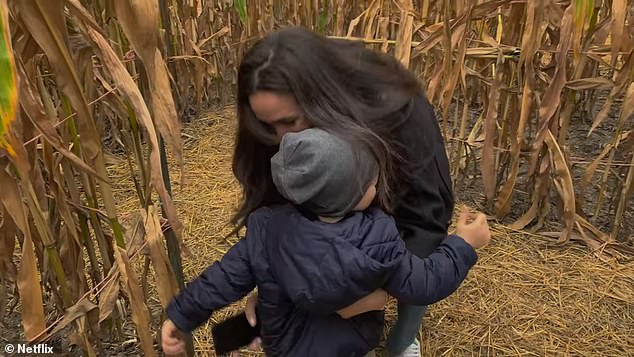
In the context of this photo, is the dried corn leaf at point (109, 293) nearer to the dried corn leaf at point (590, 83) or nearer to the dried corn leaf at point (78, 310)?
the dried corn leaf at point (78, 310)

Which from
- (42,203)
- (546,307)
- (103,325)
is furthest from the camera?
(546,307)

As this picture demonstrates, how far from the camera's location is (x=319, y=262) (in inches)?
28.7

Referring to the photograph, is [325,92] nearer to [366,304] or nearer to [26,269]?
[366,304]

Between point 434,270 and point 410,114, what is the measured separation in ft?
0.84

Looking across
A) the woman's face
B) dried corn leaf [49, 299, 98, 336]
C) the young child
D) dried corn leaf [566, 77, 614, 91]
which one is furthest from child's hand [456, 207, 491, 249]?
dried corn leaf [566, 77, 614, 91]

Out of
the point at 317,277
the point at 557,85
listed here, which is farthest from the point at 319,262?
the point at 557,85

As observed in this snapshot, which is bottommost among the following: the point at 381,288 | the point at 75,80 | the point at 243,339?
the point at 243,339

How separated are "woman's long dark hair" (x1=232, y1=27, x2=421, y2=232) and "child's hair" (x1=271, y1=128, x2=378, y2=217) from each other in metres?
0.04

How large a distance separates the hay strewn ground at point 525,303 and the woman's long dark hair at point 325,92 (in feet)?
2.26

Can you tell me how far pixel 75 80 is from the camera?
25.8 inches

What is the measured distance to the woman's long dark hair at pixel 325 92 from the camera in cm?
75

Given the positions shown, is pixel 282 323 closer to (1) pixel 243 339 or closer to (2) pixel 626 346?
(1) pixel 243 339

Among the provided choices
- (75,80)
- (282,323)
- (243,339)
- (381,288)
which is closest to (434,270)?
(381,288)

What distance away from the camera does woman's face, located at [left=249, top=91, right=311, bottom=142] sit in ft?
2.50
